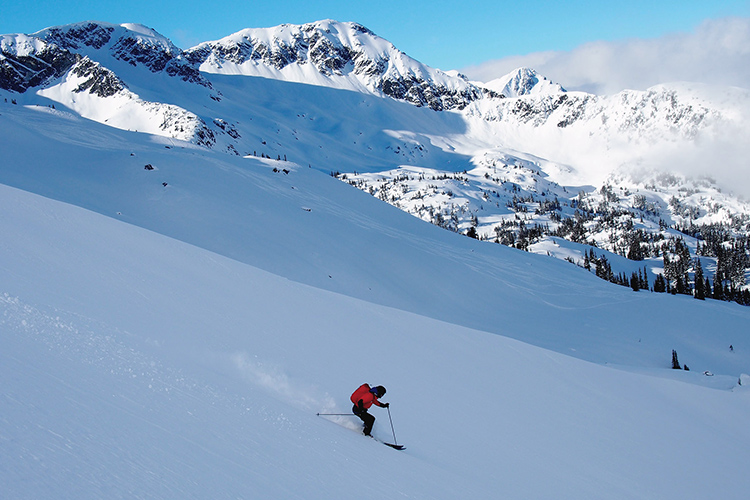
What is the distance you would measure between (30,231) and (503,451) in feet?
45.9

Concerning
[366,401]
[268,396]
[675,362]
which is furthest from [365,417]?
[675,362]

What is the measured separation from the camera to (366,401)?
9.32 metres

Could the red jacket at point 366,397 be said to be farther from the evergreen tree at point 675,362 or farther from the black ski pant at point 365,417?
the evergreen tree at point 675,362

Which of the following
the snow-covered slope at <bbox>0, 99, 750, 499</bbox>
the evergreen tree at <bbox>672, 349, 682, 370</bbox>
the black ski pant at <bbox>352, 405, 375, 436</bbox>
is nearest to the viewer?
the snow-covered slope at <bbox>0, 99, 750, 499</bbox>

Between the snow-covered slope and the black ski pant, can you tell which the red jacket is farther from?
the snow-covered slope

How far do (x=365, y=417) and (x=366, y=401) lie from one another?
419 mm

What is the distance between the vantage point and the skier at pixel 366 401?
30.6 ft

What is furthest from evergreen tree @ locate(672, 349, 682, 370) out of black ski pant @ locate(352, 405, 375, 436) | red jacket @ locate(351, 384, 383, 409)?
red jacket @ locate(351, 384, 383, 409)

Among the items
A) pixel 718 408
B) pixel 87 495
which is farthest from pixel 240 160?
pixel 87 495

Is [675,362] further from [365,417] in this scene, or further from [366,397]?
[366,397]

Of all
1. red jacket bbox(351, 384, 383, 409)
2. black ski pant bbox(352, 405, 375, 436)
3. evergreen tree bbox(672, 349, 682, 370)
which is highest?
red jacket bbox(351, 384, 383, 409)

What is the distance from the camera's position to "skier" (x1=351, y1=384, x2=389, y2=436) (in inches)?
367

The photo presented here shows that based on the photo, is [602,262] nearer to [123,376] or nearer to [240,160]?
[240,160]

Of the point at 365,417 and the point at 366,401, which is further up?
the point at 366,401
